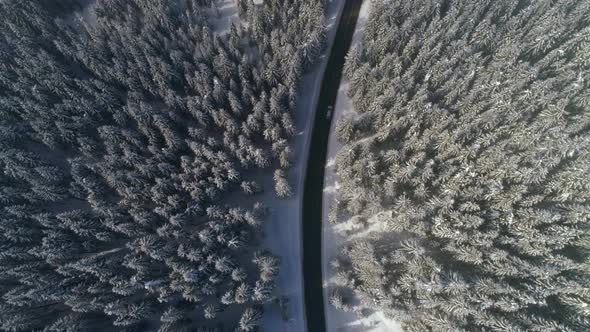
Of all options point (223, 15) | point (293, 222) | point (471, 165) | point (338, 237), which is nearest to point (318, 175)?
point (293, 222)

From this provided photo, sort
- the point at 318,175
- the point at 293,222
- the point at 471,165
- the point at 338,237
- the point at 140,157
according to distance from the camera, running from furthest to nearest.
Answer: the point at 318,175
the point at 293,222
the point at 338,237
the point at 140,157
the point at 471,165

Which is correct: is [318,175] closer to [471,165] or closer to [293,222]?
[293,222]

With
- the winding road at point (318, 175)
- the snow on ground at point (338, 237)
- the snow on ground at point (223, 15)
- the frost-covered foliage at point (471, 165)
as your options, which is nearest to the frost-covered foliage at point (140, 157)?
the snow on ground at point (223, 15)

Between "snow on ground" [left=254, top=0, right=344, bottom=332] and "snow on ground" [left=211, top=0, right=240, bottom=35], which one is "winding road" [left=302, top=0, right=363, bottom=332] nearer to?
"snow on ground" [left=254, top=0, right=344, bottom=332]

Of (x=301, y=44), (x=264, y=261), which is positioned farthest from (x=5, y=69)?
(x=264, y=261)

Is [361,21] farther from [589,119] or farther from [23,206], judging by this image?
[23,206]

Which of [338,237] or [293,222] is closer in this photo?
[338,237]
